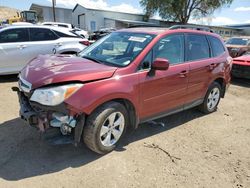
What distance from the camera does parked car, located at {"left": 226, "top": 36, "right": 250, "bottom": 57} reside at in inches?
511

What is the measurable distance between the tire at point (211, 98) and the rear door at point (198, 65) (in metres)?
0.23

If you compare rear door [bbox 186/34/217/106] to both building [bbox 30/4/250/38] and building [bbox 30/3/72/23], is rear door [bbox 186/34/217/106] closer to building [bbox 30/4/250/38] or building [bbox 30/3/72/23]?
building [bbox 30/4/250/38]

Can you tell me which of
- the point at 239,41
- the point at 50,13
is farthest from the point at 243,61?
the point at 50,13

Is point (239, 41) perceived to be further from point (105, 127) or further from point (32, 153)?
point (32, 153)

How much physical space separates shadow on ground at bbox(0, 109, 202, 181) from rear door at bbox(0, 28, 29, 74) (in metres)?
3.37

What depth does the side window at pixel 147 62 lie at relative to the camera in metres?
3.93

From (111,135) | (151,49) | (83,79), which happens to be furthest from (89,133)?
(151,49)

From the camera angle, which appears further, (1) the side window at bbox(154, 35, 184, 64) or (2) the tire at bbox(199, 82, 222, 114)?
(2) the tire at bbox(199, 82, 222, 114)

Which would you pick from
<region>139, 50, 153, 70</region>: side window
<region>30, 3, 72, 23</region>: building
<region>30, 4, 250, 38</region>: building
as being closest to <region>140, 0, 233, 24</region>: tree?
<region>30, 4, 250, 38</region>: building

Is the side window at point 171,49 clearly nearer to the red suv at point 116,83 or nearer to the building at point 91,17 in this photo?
the red suv at point 116,83

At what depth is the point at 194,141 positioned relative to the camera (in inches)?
173

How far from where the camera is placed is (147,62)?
3.99m

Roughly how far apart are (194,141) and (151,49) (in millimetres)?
1747

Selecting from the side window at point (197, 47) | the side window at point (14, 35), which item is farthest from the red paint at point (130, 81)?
the side window at point (14, 35)
